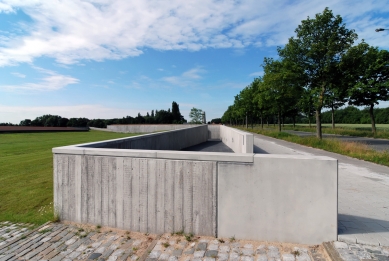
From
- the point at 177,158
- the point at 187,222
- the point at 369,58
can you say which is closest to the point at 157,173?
the point at 177,158

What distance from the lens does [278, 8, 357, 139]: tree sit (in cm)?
1652

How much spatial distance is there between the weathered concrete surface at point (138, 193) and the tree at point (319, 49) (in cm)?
1612

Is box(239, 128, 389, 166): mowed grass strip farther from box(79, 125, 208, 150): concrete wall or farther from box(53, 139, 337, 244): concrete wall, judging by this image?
box(53, 139, 337, 244): concrete wall

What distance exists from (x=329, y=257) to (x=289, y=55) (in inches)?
683

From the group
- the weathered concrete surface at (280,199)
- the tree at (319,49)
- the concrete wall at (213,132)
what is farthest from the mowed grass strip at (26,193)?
the tree at (319,49)

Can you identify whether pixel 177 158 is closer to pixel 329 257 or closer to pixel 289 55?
pixel 329 257

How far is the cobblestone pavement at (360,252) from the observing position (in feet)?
9.89

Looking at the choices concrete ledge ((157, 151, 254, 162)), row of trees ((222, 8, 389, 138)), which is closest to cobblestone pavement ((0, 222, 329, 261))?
concrete ledge ((157, 151, 254, 162))

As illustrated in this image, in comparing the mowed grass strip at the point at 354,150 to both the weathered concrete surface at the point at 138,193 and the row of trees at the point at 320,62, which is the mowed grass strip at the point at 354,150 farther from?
the weathered concrete surface at the point at 138,193

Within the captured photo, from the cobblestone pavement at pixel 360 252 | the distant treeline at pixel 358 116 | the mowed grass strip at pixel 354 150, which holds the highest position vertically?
the distant treeline at pixel 358 116

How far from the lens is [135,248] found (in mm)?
3615

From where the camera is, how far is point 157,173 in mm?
4027

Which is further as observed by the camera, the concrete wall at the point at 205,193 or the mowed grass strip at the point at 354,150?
the mowed grass strip at the point at 354,150

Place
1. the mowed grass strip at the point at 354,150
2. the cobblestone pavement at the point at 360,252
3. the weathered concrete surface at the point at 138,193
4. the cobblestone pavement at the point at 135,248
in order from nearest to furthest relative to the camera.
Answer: the cobblestone pavement at the point at 360,252 < the cobblestone pavement at the point at 135,248 < the weathered concrete surface at the point at 138,193 < the mowed grass strip at the point at 354,150
